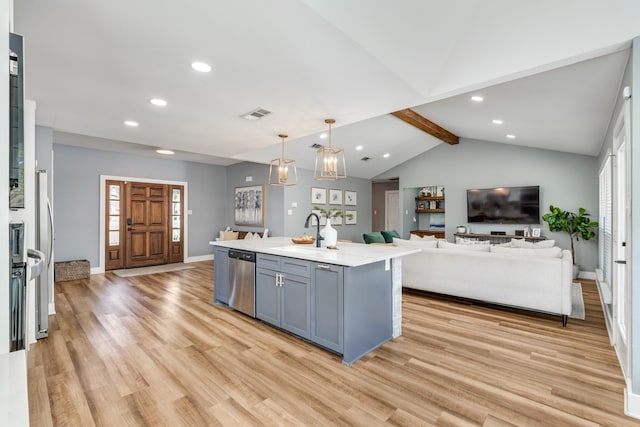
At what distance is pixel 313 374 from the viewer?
247 cm

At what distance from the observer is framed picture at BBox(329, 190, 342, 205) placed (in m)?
8.41

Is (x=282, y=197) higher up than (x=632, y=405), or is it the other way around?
(x=282, y=197)

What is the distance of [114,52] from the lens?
228cm

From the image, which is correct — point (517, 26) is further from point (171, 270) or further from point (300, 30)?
point (171, 270)

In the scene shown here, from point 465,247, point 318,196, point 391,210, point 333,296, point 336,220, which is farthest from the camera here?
point 391,210

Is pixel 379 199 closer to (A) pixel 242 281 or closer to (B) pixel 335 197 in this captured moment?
(B) pixel 335 197

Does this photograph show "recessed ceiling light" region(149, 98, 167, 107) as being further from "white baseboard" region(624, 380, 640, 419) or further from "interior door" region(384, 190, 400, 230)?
"interior door" region(384, 190, 400, 230)

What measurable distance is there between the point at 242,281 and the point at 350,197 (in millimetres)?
5705

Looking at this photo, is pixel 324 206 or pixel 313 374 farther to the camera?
pixel 324 206

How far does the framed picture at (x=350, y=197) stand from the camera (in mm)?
8914

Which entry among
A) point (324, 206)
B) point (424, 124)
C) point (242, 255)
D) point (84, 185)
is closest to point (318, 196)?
point (324, 206)

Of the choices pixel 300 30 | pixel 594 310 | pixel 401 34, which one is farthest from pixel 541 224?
pixel 300 30

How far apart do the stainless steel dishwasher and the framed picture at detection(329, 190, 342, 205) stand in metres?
4.73

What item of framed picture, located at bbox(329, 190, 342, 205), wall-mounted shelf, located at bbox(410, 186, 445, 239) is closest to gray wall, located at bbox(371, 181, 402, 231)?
wall-mounted shelf, located at bbox(410, 186, 445, 239)
